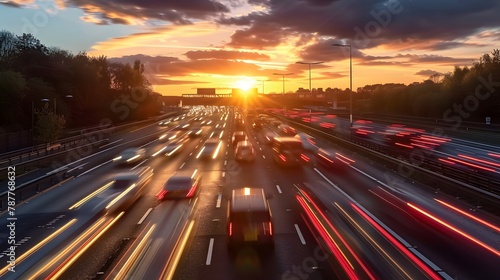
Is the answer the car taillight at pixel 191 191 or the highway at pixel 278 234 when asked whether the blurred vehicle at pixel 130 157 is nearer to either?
the highway at pixel 278 234

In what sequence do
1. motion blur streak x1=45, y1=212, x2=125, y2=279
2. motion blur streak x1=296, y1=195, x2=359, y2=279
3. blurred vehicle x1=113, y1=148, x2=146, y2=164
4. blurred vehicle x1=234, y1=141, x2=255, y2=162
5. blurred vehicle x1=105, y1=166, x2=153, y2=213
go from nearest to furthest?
motion blur streak x1=296, y1=195, x2=359, y2=279, motion blur streak x1=45, y1=212, x2=125, y2=279, blurred vehicle x1=105, y1=166, x2=153, y2=213, blurred vehicle x1=113, y1=148, x2=146, y2=164, blurred vehicle x1=234, y1=141, x2=255, y2=162

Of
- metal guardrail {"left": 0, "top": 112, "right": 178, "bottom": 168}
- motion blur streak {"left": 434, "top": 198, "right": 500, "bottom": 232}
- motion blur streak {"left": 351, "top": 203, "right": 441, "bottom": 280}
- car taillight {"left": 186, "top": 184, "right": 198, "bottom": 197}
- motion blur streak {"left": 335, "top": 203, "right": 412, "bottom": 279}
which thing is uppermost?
metal guardrail {"left": 0, "top": 112, "right": 178, "bottom": 168}

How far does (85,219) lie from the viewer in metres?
22.6

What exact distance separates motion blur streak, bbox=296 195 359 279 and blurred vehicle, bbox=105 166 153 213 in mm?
9283

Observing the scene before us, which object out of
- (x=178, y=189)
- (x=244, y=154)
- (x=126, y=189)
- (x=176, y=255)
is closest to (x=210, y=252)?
(x=176, y=255)

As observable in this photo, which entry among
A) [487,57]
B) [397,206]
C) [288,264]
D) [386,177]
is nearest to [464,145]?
[386,177]

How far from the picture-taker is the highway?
15320 millimetres

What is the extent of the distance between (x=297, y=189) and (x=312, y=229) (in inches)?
378

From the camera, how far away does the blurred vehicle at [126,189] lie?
24.8m

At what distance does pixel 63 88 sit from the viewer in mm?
97188

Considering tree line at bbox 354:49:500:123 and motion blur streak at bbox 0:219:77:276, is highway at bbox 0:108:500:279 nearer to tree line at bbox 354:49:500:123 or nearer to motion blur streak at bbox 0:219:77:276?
motion blur streak at bbox 0:219:77:276

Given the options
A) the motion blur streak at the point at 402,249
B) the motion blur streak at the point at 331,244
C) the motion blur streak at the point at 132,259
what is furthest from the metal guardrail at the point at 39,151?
the motion blur streak at the point at 402,249

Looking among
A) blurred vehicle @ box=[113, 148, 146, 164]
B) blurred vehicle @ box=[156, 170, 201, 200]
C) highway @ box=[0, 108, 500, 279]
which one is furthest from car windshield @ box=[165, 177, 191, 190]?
blurred vehicle @ box=[113, 148, 146, 164]

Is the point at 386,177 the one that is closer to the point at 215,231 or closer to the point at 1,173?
the point at 215,231
